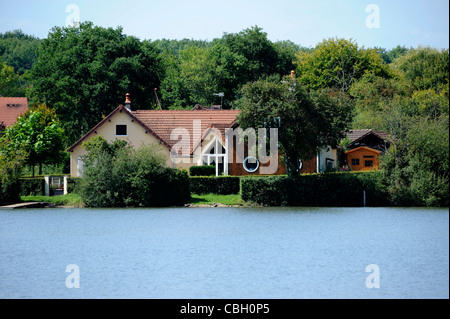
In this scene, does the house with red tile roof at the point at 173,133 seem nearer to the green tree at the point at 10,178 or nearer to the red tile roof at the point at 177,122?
the red tile roof at the point at 177,122

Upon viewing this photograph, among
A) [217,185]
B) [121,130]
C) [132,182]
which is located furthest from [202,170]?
[121,130]

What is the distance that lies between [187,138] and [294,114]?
1545cm

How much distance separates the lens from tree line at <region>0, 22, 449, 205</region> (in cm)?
3906

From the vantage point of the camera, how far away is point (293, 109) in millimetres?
45125

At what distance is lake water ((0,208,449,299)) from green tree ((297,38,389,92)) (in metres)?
44.0

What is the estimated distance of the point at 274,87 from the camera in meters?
45.7

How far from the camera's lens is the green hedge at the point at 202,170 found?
51531 mm

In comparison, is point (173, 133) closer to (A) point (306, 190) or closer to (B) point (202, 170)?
(B) point (202, 170)

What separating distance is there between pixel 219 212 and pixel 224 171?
10.4 meters

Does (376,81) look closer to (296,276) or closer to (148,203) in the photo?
(148,203)

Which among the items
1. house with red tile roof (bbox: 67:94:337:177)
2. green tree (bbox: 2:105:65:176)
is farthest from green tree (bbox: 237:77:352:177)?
green tree (bbox: 2:105:65:176)

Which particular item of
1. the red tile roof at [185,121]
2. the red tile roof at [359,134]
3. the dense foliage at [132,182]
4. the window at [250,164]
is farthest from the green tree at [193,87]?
the dense foliage at [132,182]

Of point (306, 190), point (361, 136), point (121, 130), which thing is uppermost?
point (121, 130)
